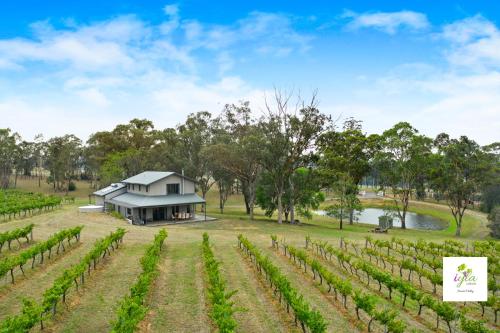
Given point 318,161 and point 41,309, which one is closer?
point 41,309

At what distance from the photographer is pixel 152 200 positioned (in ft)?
147

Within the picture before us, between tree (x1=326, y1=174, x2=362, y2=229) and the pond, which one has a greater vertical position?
tree (x1=326, y1=174, x2=362, y2=229)

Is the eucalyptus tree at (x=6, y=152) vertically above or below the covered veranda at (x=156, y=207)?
above

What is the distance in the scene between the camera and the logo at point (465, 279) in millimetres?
11213

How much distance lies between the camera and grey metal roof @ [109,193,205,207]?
43.8 meters

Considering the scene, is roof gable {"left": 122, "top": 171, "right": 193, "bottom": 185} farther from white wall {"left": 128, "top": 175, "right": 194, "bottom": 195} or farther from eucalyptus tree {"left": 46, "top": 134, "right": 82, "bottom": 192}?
eucalyptus tree {"left": 46, "top": 134, "right": 82, "bottom": 192}

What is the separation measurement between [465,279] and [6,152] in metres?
96.1

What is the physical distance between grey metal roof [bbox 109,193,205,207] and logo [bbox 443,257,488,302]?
36.1 m

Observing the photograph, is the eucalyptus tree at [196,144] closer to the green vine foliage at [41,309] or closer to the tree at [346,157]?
the tree at [346,157]

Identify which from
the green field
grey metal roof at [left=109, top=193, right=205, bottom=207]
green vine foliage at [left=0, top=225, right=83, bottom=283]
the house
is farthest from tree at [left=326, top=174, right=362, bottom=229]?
green vine foliage at [left=0, top=225, right=83, bottom=283]

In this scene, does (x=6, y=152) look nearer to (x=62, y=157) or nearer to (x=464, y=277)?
(x=62, y=157)

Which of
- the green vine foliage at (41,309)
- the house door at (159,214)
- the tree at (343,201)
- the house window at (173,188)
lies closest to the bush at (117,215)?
the house door at (159,214)

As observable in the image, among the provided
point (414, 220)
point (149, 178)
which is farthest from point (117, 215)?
point (414, 220)

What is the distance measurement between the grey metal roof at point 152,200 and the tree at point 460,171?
32891 mm
